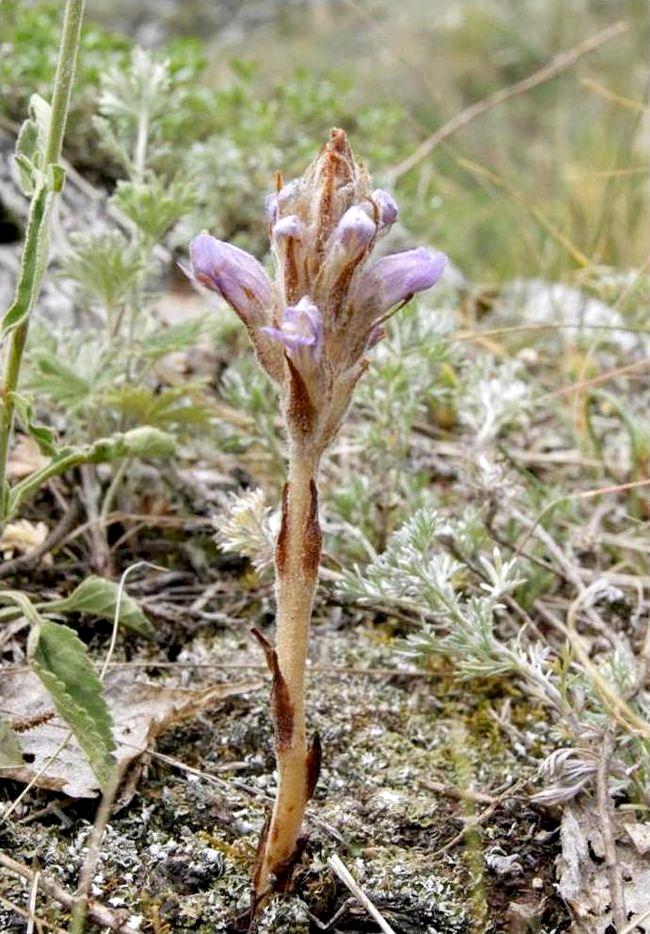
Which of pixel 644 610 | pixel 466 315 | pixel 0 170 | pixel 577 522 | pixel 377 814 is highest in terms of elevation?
pixel 0 170

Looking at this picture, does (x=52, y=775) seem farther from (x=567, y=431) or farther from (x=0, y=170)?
(x=0, y=170)

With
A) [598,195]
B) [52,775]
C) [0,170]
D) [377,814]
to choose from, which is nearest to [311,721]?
[377,814]

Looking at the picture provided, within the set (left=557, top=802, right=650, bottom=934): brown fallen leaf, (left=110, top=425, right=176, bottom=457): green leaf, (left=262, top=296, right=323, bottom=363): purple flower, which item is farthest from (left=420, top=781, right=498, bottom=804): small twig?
(left=262, top=296, right=323, bottom=363): purple flower

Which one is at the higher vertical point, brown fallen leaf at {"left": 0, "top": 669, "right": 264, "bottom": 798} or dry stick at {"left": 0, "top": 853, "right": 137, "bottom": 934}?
brown fallen leaf at {"left": 0, "top": 669, "right": 264, "bottom": 798}

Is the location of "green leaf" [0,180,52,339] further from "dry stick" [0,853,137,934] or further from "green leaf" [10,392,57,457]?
"dry stick" [0,853,137,934]

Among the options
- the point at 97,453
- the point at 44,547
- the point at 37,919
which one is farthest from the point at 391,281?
the point at 44,547

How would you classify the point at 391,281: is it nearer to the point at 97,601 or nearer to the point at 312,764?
the point at 312,764
